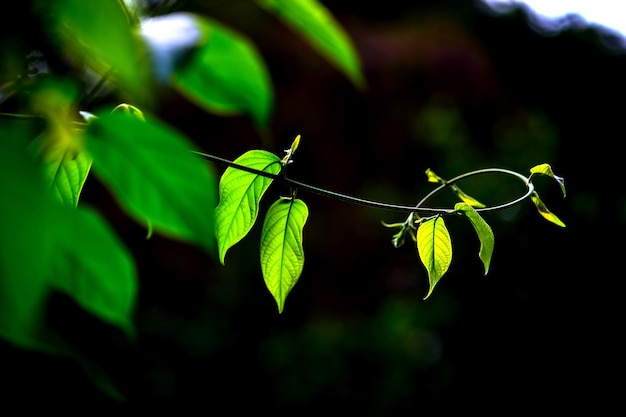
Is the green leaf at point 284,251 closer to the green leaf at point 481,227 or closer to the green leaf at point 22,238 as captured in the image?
the green leaf at point 481,227

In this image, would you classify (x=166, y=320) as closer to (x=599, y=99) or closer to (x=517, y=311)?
(x=517, y=311)

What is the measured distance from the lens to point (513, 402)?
3.88 meters

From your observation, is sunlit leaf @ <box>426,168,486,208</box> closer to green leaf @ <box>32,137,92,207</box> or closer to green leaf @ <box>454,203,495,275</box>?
green leaf @ <box>454,203,495,275</box>

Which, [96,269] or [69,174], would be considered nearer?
[96,269]

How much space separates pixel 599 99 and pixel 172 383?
4.81 metres

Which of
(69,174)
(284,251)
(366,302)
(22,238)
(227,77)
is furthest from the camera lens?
(366,302)

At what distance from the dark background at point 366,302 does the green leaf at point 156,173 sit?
328cm

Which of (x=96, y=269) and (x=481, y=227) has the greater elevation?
(x=481, y=227)

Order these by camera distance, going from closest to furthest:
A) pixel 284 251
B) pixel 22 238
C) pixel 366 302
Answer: pixel 22 238 → pixel 284 251 → pixel 366 302

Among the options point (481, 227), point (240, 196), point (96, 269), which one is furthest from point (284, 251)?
point (96, 269)

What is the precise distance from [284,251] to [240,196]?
62mm

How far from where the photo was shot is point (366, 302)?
15.8ft

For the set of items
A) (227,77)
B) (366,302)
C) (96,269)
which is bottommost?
(366,302)

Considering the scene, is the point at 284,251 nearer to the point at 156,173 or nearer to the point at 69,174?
the point at 69,174
